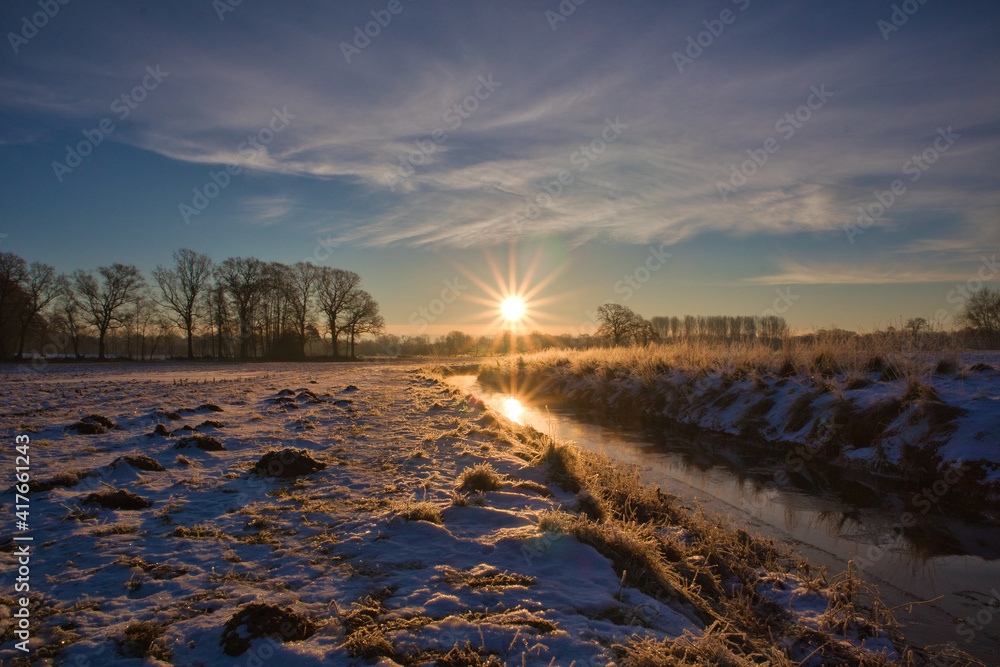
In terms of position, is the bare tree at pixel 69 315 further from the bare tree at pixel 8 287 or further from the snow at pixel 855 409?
the snow at pixel 855 409

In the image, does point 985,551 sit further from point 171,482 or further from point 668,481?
point 171,482

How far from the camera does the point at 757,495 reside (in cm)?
750

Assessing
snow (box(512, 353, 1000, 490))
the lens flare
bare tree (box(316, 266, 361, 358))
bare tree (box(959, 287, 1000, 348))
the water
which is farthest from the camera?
bare tree (box(316, 266, 361, 358))

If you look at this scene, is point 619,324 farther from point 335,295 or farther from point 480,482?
point 480,482

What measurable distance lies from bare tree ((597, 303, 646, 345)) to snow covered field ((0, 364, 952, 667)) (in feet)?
189

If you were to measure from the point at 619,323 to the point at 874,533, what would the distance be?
5855 cm

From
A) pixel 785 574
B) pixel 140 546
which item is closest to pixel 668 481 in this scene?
pixel 785 574

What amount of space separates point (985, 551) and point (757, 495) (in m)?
2.62

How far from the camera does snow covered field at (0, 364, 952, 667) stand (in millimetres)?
2949

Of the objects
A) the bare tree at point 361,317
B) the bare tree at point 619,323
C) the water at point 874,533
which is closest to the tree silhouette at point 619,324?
the bare tree at point 619,323

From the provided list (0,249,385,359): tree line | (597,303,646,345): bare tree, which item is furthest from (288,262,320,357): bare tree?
(597,303,646,345): bare tree

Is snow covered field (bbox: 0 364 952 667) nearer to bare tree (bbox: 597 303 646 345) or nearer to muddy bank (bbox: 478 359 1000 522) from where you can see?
muddy bank (bbox: 478 359 1000 522)

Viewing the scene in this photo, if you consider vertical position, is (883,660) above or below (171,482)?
below

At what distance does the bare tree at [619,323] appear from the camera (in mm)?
62938
